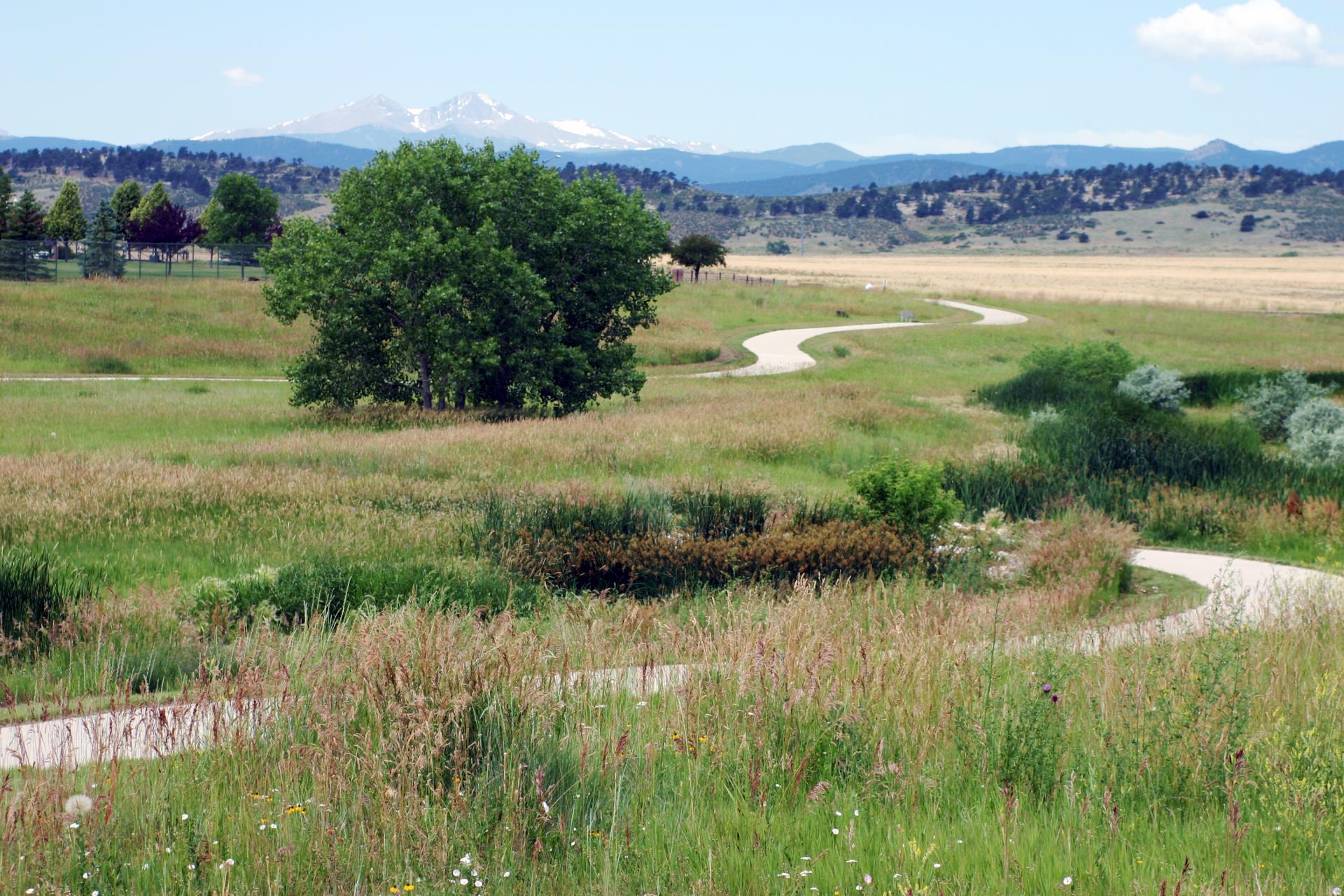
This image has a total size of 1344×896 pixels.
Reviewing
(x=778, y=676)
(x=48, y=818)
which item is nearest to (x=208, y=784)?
(x=48, y=818)

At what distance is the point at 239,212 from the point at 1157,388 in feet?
237

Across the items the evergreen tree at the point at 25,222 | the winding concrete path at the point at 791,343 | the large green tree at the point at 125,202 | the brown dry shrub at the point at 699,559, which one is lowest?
the winding concrete path at the point at 791,343

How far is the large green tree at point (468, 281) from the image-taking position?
2616 centimetres

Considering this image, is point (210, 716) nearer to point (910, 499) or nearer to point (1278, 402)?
point (910, 499)

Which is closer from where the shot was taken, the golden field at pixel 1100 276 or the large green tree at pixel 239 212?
the golden field at pixel 1100 276

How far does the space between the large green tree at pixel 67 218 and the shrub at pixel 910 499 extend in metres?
82.7

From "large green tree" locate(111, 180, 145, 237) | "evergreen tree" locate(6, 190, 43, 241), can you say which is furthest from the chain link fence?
"large green tree" locate(111, 180, 145, 237)

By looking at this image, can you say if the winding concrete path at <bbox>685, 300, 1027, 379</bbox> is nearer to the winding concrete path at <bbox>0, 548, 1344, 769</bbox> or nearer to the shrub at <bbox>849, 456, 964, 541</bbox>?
the shrub at <bbox>849, 456, 964, 541</bbox>

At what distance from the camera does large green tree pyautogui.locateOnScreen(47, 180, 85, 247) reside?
273 ft

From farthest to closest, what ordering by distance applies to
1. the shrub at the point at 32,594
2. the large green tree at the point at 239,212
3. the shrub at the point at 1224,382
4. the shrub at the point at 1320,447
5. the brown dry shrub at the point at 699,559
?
1. the large green tree at the point at 239,212
2. the shrub at the point at 1224,382
3. the shrub at the point at 1320,447
4. the brown dry shrub at the point at 699,559
5. the shrub at the point at 32,594

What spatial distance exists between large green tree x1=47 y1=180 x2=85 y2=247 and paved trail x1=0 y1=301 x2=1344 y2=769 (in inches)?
3404

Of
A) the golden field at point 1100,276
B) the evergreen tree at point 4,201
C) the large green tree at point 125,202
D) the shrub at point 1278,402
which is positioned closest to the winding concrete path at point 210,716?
the shrub at point 1278,402

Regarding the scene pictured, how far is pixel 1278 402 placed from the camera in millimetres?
29281

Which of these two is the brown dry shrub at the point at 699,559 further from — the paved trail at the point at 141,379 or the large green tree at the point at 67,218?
the large green tree at the point at 67,218
